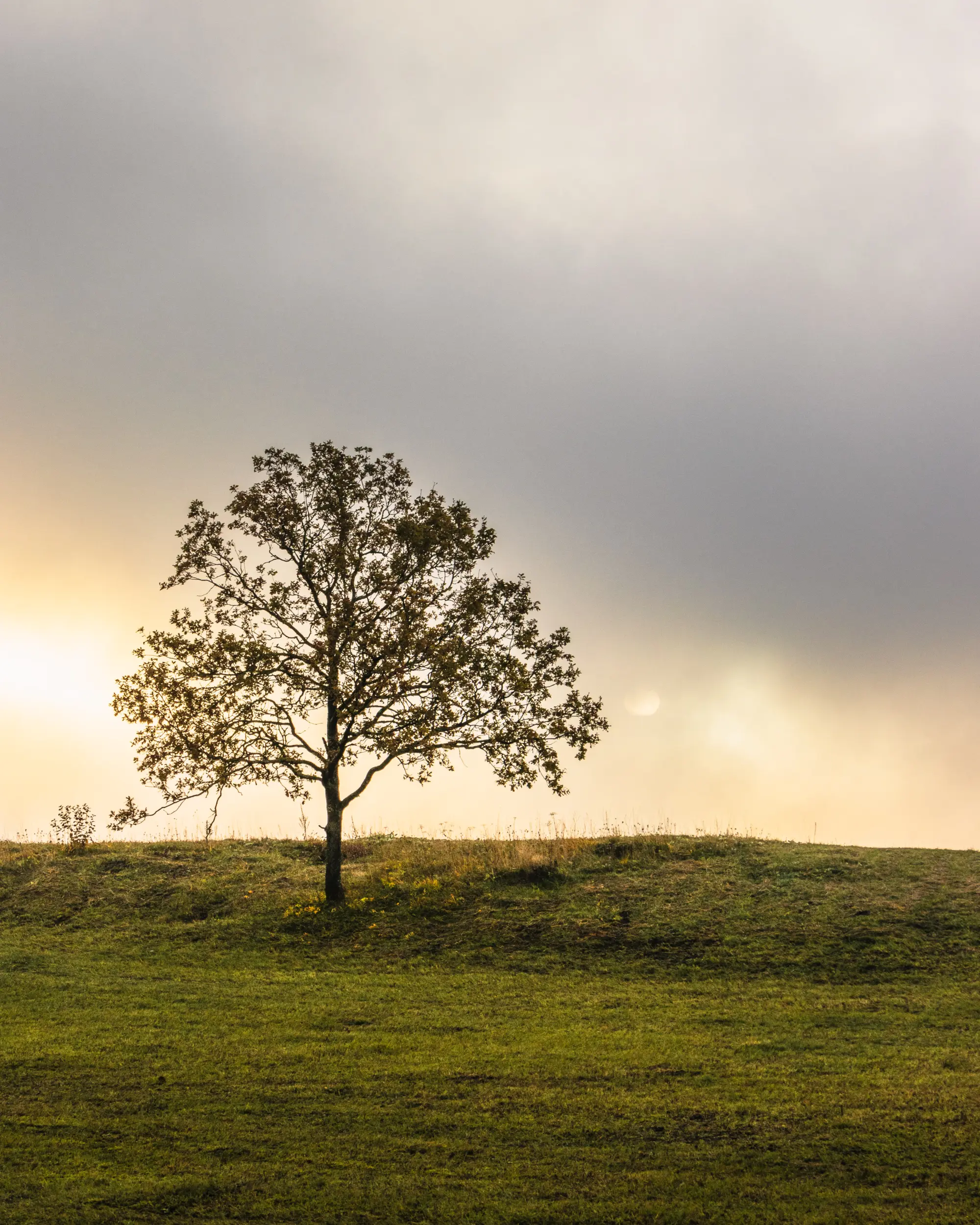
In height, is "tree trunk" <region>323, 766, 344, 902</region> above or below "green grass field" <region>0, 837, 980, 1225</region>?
above

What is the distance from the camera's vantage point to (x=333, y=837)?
22.7 m

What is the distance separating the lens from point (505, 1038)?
519 inches

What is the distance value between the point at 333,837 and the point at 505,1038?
1026 cm

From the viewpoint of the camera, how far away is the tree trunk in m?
22.5

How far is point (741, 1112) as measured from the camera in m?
10.1

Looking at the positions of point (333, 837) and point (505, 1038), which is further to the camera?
point (333, 837)

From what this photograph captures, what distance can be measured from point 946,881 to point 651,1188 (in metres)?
14.8

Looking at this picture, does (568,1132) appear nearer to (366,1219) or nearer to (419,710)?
(366,1219)

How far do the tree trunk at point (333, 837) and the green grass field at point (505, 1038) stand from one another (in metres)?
0.50

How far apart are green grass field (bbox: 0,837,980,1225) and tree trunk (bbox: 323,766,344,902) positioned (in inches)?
19.6

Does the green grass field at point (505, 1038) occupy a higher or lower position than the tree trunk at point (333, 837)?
lower

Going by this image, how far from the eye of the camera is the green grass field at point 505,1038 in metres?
8.41

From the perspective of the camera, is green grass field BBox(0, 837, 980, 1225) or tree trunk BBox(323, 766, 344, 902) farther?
tree trunk BBox(323, 766, 344, 902)

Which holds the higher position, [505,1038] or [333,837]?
[333,837]
